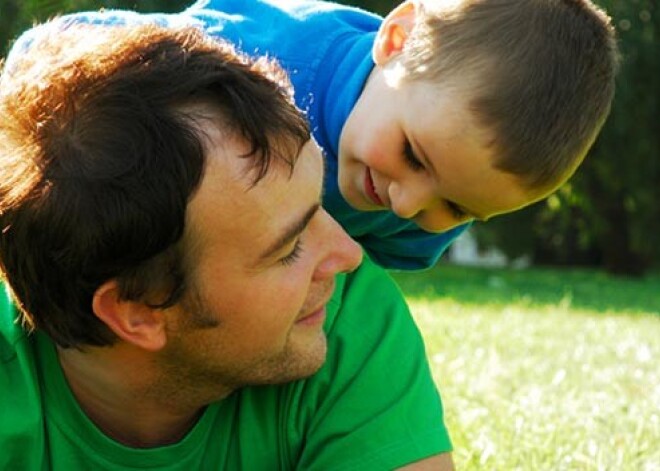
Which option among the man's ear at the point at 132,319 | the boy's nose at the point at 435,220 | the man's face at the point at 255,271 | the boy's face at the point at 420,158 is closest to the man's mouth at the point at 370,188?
the boy's face at the point at 420,158

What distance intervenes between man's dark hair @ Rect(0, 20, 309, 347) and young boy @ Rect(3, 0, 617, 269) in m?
0.58

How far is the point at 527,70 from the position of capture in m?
3.06

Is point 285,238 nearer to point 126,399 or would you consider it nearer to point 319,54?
point 126,399

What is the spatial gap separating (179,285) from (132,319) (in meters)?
0.11

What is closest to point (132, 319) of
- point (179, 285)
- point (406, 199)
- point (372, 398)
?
point (179, 285)

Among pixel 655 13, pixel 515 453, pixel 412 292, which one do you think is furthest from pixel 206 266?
pixel 655 13

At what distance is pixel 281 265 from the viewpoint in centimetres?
237

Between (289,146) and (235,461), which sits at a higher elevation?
(289,146)

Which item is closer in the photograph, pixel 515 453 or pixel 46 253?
pixel 46 253

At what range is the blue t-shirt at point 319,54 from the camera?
133 inches

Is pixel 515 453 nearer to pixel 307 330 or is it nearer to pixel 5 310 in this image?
pixel 307 330

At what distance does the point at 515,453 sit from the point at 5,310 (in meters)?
1.43

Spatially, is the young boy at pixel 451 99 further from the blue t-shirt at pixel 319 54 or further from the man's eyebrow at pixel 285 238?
the man's eyebrow at pixel 285 238

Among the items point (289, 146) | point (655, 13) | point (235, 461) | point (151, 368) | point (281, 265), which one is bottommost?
point (655, 13)
